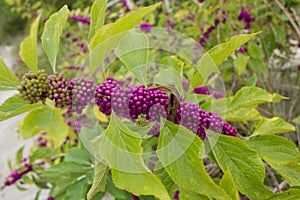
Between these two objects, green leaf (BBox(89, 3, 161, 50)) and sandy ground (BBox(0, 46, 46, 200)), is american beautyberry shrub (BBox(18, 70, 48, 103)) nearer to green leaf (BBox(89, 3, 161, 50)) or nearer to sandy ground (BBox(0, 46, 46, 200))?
green leaf (BBox(89, 3, 161, 50))

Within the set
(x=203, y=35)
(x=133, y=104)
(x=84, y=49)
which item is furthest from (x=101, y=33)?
(x=84, y=49)

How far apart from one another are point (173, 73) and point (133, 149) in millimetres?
155

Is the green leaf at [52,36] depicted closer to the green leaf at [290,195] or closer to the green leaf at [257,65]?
the green leaf at [290,195]

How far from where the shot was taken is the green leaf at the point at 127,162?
1.33 ft

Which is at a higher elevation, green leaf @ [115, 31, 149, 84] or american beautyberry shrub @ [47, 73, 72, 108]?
green leaf @ [115, 31, 149, 84]

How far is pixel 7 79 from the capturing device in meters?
0.51

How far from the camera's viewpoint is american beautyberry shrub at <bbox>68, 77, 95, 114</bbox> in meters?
0.50

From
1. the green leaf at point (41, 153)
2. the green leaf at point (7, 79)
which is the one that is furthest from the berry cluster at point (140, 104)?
the green leaf at point (41, 153)

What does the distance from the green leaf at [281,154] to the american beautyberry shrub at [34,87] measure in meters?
0.29

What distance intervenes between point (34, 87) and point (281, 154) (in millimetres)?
343

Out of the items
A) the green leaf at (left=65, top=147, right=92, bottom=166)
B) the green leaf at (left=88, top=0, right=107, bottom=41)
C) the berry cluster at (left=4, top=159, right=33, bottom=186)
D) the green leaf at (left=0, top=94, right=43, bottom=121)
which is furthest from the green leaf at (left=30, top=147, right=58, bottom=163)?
the green leaf at (left=88, top=0, right=107, bottom=41)

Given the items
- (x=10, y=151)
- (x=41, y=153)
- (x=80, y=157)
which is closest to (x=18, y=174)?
(x=41, y=153)

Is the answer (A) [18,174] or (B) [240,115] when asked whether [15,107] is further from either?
(A) [18,174]

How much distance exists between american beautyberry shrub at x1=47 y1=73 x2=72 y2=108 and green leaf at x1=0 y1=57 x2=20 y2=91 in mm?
42
